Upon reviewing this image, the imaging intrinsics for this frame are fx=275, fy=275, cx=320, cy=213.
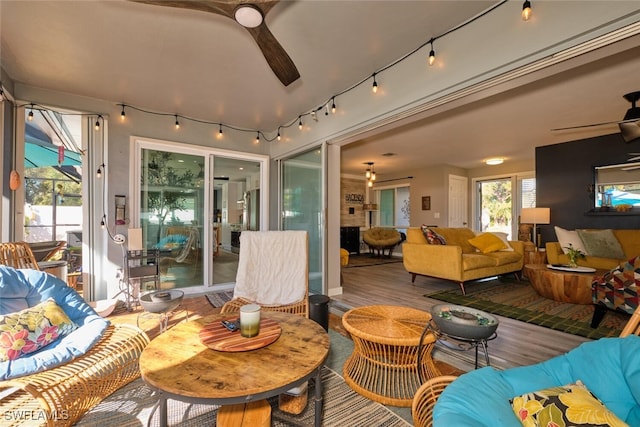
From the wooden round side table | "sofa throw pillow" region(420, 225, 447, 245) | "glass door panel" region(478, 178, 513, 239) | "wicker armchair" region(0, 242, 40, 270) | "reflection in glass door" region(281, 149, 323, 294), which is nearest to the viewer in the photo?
the wooden round side table

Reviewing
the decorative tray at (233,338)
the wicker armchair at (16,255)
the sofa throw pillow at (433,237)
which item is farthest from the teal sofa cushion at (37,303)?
the sofa throw pillow at (433,237)

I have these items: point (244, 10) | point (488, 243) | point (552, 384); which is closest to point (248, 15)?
point (244, 10)

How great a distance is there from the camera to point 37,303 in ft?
5.89

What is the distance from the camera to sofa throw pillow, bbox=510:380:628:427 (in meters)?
0.77

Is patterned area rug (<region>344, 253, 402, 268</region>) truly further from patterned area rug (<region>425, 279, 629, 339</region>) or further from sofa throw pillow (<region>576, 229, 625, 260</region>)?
sofa throw pillow (<region>576, 229, 625, 260</region>)

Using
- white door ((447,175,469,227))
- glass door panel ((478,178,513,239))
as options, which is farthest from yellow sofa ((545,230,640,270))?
white door ((447,175,469,227))

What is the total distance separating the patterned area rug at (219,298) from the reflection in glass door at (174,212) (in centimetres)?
41

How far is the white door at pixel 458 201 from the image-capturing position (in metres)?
7.32

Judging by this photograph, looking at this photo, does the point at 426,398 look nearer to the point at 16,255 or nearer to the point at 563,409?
the point at 563,409

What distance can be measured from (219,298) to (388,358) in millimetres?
2881

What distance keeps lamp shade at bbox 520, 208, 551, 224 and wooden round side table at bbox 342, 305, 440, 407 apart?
445cm

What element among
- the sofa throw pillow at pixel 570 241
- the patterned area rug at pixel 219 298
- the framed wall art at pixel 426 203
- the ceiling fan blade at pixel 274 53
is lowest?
the patterned area rug at pixel 219 298

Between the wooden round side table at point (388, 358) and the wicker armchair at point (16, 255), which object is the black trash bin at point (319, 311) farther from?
the wicker armchair at point (16, 255)

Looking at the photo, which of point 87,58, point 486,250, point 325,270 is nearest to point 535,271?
point 486,250
